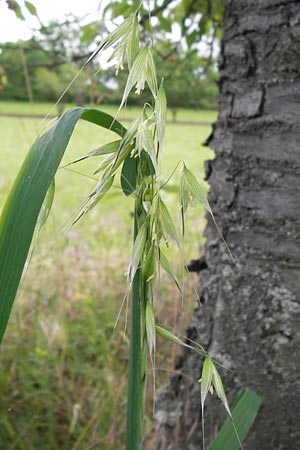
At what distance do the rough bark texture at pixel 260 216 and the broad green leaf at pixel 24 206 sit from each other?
53 cm

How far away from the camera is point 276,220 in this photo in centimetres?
99

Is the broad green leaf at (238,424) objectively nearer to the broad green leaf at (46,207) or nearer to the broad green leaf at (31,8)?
the broad green leaf at (46,207)

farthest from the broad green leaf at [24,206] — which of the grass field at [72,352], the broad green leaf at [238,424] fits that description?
the grass field at [72,352]

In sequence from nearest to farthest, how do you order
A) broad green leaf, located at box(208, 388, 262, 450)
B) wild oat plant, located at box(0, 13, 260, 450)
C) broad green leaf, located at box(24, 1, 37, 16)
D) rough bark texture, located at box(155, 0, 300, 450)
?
wild oat plant, located at box(0, 13, 260, 450) < broad green leaf, located at box(208, 388, 262, 450) < rough bark texture, located at box(155, 0, 300, 450) < broad green leaf, located at box(24, 1, 37, 16)

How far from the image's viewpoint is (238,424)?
0.78 m

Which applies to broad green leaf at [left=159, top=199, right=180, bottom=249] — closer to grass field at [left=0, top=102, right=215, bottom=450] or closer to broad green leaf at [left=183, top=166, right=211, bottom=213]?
broad green leaf at [left=183, top=166, right=211, bottom=213]

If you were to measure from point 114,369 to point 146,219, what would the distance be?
123cm

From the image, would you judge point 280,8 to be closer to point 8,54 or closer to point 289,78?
point 289,78

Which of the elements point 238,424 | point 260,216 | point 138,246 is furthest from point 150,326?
point 260,216

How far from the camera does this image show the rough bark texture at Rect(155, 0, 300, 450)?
0.98 meters

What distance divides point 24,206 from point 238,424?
44cm

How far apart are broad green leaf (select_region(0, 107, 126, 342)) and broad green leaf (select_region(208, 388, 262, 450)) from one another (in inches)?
13.5

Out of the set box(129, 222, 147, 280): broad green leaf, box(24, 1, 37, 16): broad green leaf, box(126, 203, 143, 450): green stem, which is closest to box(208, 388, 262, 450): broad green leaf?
box(126, 203, 143, 450): green stem

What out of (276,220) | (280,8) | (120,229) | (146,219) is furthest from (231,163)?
(120,229)
